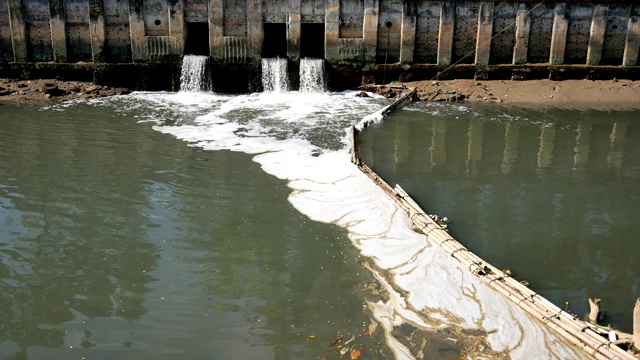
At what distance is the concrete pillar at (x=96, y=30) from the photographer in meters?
22.6

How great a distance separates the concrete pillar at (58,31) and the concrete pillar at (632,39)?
65.7 feet

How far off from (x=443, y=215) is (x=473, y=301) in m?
3.26

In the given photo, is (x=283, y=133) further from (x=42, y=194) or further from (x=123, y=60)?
(x=123, y=60)

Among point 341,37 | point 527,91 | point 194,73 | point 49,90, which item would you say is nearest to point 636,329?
point 527,91

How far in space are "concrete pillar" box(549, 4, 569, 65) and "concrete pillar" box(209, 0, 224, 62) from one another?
38.8 ft

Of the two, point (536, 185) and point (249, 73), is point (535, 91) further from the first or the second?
point (536, 185)

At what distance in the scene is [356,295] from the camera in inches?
333

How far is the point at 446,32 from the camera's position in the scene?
75.4ft

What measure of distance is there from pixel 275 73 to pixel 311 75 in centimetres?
130

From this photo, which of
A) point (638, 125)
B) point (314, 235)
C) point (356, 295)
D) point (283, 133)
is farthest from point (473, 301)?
point (638, 125)

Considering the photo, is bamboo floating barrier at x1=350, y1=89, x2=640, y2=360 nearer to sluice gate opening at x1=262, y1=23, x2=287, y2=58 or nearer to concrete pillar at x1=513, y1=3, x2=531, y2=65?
concrete pillar at x1=513, y1=3, x2=531, y2=65

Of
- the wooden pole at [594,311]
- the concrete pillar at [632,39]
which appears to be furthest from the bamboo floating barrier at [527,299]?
the concrete pillar at [632,39]

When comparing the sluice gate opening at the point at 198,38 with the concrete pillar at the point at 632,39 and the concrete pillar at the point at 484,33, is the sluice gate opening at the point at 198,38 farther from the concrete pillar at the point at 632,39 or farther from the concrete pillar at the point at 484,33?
the concrete pillar at the point at 632,39

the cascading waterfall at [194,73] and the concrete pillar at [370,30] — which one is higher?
the concrete pillar at [370,30]
